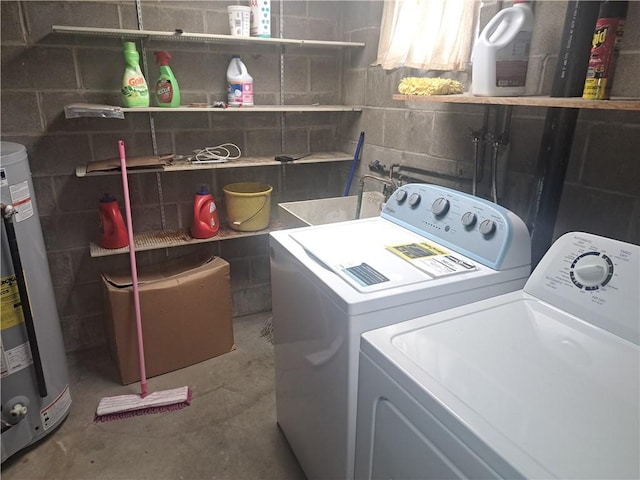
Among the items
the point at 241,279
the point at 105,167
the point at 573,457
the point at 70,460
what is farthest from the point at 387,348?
the point at 241,279

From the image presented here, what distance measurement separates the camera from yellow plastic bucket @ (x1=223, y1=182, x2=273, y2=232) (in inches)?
90.2

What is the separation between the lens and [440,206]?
1.41m

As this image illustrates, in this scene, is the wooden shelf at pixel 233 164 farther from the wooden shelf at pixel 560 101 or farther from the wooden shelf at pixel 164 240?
the wooden shelf at pixel 560 101

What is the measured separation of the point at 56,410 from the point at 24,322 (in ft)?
1.56

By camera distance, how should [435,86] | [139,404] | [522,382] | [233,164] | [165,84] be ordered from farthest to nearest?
1. [233,164]
2. [165,84]
3. [139,404]
4. [435,86]
5. [522,382]

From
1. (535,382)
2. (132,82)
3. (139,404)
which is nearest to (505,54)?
(535,382)

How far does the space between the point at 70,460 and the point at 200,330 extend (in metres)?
0.78

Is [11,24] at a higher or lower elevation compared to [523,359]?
higher

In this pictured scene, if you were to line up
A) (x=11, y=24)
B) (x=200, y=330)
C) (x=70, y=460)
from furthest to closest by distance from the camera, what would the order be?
(x=200, y=330), (x=11, y=24), (x=70, y=460)

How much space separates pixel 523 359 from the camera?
0.85 m

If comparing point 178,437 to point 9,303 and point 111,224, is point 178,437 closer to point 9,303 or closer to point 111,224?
point 9,303

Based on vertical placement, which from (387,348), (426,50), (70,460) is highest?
(426,50)

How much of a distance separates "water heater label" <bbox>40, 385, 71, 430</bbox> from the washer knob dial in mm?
2000

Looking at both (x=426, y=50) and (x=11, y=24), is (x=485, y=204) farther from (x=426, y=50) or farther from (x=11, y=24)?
(x=11, y=24)
